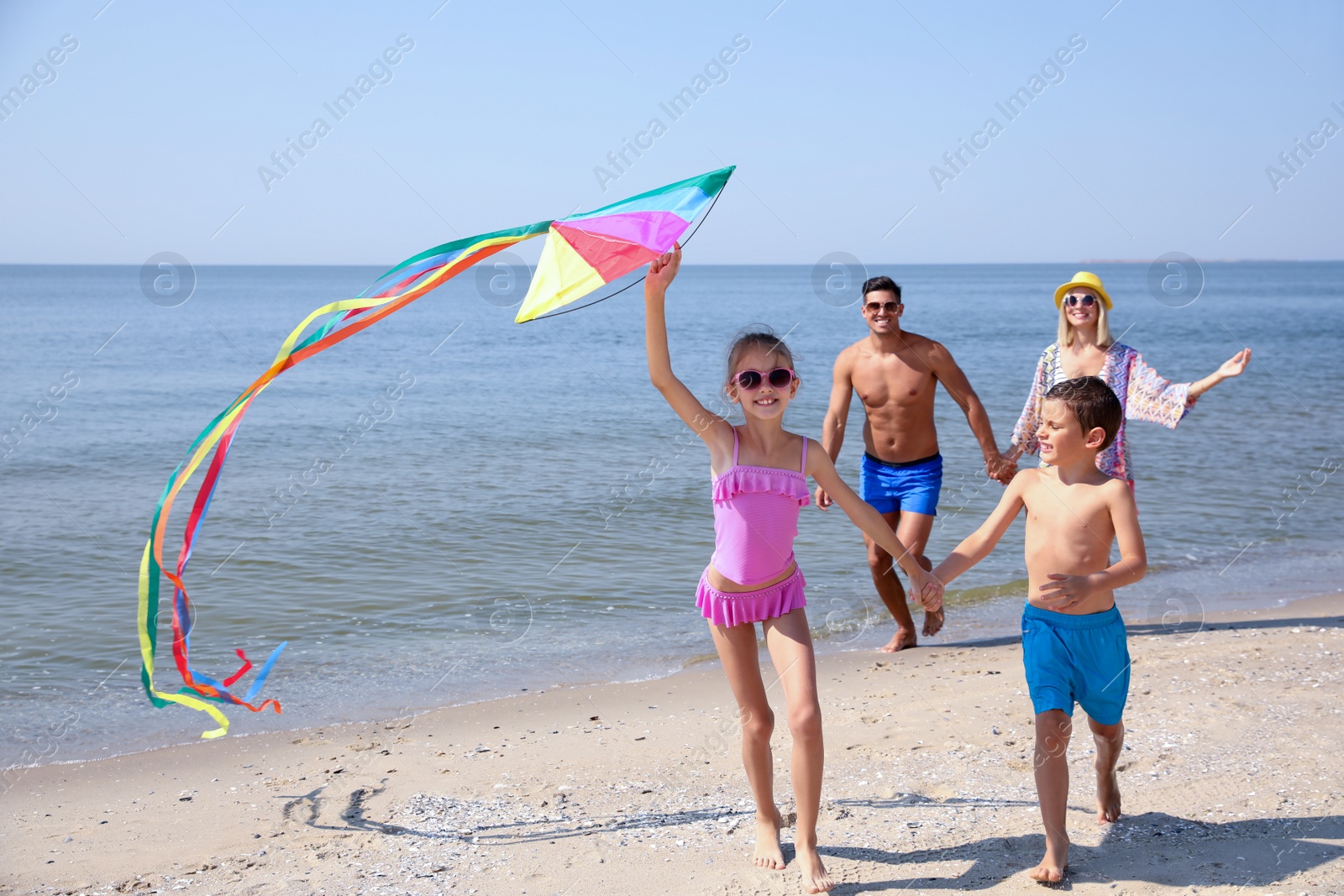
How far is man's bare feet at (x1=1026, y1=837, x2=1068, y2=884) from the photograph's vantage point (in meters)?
3.19

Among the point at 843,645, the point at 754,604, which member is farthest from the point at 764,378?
the point at 843,645

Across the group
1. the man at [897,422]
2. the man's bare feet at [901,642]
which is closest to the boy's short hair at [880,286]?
the man at [897,422]

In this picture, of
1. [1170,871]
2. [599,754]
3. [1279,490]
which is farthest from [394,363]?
[1170,871]

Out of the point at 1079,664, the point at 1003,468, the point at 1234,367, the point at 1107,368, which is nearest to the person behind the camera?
the point at 1079,664

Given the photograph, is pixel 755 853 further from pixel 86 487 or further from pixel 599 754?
pixel 86 487

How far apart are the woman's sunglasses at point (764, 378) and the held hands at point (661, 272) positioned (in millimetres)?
403

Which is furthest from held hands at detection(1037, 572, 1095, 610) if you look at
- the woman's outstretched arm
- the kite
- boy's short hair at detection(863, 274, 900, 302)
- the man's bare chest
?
boy's short hair at detection(863, 274, 900, 302)

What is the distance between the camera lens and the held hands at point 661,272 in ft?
11.0

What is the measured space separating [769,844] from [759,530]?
3.58ft

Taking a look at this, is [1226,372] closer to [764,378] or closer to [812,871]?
[764,378]

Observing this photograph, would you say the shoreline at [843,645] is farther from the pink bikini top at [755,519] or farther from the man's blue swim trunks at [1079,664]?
the man's blue swim trunks at [1079,664]

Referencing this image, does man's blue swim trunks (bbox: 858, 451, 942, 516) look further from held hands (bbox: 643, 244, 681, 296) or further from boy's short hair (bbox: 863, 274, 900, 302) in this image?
held hands (bbox: 643, 244, 681, 296)

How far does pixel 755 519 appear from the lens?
3.41 meters

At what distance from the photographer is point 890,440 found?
613 cm
